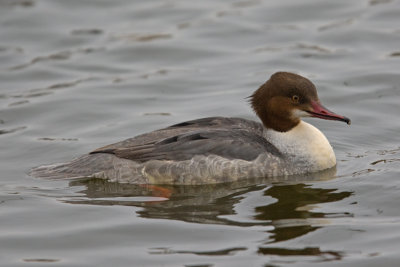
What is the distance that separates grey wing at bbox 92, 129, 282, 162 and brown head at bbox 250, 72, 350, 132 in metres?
0.42

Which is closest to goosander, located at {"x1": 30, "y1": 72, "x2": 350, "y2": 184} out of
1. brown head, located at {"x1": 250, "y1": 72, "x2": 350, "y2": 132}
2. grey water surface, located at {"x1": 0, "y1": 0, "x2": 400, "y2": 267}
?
brown head, located at {"x1": 250, "y1": 72, "x2": 350, "y2": 132}

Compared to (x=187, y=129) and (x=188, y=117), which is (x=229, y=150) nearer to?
(x=187, y=129)

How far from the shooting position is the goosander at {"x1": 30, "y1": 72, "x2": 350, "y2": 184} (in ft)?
31.3

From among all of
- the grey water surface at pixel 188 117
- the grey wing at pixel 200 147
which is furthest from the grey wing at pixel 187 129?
the grey water surface at pixel 188 117

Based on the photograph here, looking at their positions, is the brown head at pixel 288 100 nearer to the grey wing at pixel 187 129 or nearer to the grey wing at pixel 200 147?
the grey wing at pixel 187 129

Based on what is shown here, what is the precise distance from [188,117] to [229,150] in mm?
2541

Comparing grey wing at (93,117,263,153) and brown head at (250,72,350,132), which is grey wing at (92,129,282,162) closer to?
Answer: grey wing at (93,117,263,153)

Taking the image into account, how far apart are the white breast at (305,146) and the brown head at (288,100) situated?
0.62ft

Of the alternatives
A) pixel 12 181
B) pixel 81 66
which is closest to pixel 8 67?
pixel 81 66

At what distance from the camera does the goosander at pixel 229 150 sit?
9.55m

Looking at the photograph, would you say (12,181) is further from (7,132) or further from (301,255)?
(301,255)

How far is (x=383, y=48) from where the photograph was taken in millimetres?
14609

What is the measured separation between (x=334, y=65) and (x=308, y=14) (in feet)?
8.64

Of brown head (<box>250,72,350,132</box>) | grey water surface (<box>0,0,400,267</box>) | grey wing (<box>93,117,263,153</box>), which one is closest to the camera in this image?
grey water surface (<box>0,0,400,267</box>)
